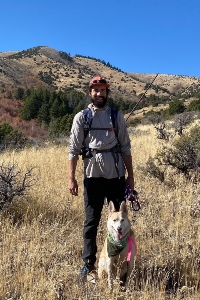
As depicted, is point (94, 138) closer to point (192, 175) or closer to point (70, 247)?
point (70, 247)

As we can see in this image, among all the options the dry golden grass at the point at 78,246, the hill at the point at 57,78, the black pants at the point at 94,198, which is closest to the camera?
the dry golden grass at the point at 78,246

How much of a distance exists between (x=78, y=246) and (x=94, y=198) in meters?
0.95

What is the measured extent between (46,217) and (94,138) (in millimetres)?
2206

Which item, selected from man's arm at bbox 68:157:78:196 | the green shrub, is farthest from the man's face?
the green shrub

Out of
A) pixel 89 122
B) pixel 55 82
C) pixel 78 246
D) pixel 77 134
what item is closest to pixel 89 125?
pixel 89 122

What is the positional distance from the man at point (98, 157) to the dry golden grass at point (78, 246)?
383 mm

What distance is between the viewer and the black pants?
11.1 ft

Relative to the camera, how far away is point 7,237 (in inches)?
157

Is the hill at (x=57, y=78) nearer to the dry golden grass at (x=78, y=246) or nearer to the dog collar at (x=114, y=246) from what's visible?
the dry golden grass at (x=78, y=246)

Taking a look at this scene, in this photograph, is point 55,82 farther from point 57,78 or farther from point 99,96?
point 99,96

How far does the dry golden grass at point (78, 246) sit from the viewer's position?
9.78ft

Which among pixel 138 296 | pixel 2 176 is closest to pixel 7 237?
pixel 2 176

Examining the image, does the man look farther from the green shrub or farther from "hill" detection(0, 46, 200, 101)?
"hill" detection(0, 46, 200, 101)

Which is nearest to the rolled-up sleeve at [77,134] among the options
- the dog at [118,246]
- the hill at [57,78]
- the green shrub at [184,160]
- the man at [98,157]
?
the man at [98,157]
